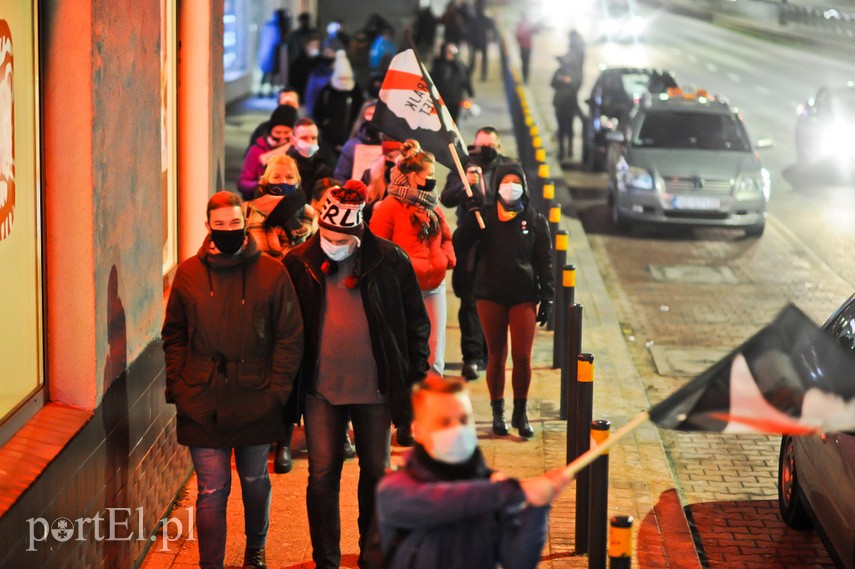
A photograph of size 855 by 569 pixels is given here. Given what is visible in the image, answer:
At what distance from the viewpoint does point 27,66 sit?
583 centimetres

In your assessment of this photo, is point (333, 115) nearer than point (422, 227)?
No

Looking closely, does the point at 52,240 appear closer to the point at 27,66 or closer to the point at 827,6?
the point at 27,66

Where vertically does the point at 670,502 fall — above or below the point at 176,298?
below

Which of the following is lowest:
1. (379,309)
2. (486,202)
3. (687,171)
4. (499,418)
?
(499,418)

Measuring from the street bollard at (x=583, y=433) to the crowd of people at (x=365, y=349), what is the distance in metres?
0.83

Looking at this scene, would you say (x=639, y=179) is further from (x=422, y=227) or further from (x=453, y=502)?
(x=453, y=502)

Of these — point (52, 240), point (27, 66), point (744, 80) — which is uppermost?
point (27, 66)

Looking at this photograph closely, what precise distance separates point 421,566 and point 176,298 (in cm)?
240

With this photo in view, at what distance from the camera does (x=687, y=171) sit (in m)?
18.5

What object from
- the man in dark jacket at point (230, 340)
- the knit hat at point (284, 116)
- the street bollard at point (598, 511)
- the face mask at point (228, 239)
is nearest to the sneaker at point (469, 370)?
the knit hat at point (284, 116)

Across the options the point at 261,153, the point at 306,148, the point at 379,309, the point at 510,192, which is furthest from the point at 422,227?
the point at 261,153

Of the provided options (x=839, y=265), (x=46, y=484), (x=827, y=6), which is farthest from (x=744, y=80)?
(x=46, y=484)

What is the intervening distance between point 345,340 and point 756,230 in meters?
12.7

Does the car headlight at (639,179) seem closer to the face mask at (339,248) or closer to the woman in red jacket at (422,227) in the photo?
the woman in red jacket at (422,227)
